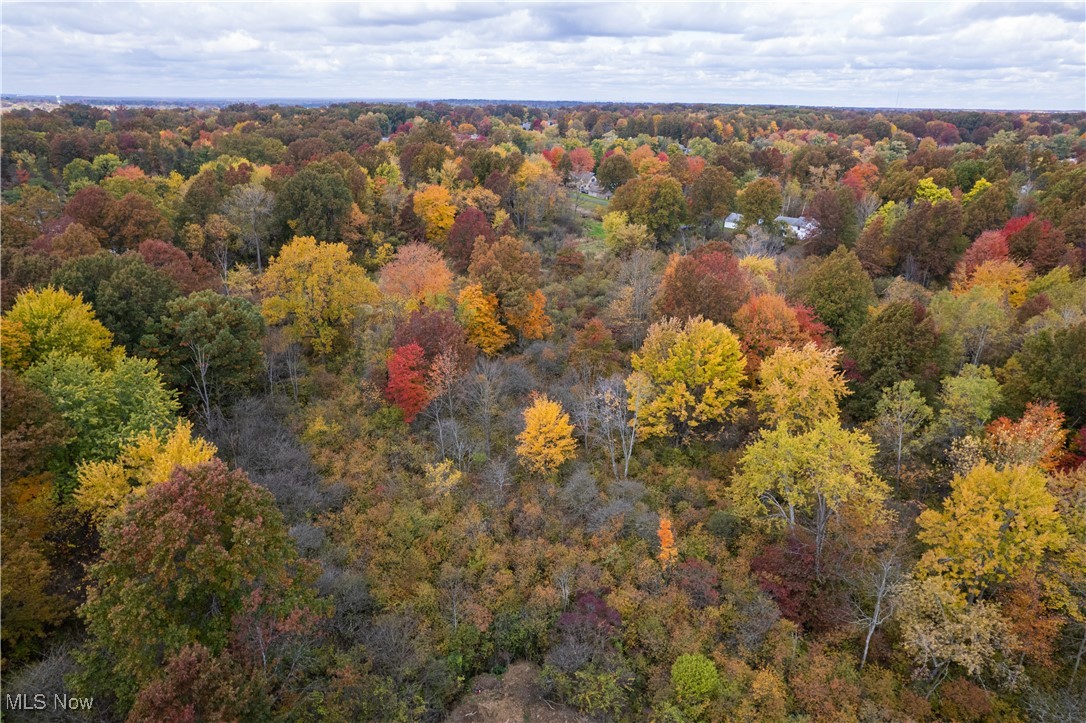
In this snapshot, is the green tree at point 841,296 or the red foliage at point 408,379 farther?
the green tree at point 841,296

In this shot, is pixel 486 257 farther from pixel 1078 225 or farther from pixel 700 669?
pixel 1078 225

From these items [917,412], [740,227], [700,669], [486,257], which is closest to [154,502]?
[700,669]

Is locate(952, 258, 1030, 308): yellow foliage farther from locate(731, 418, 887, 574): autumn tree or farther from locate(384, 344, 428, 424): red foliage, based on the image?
locate(384, 344, 428, 424): red foliage

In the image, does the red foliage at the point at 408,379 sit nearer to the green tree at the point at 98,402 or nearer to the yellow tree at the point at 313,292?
the yellow tree at the point at 313,292

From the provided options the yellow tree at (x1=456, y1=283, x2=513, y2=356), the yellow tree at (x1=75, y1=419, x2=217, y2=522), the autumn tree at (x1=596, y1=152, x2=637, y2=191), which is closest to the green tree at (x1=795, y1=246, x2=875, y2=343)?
the yellow tree at (x1=456, y1=283, x2=513, y2=356)

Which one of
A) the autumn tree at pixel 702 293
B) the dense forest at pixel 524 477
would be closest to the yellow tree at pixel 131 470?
the dense forest at pixel 524 477
